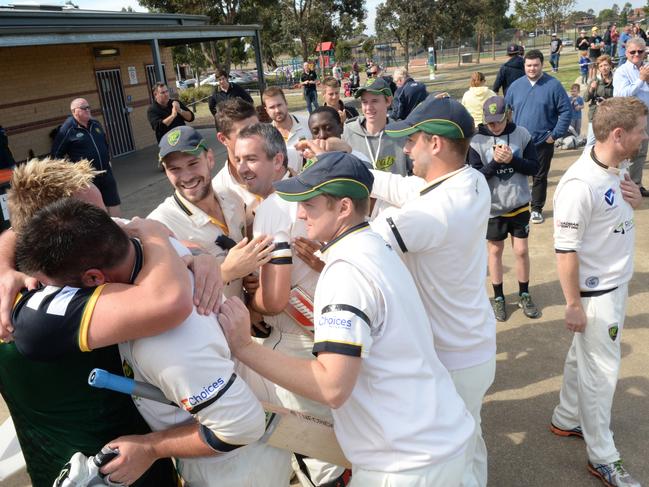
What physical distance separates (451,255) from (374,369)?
0.90 metres

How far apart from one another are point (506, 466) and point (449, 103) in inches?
92.7

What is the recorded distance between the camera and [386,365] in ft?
6.30

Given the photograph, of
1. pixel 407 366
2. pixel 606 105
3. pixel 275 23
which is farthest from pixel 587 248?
pixel 275 23

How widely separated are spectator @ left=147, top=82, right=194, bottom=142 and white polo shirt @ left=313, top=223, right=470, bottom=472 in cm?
948

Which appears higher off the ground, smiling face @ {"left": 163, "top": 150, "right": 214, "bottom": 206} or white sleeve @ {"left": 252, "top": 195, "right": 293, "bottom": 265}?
smiling face @ {"left": 163, "top": 150, "right": 214, "bottom": 206}

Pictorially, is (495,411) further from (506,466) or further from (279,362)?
(279,362)

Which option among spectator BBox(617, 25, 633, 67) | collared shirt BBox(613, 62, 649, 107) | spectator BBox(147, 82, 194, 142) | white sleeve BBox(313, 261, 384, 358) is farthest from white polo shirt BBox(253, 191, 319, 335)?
spectator BBox(617, 25, 633, 67)

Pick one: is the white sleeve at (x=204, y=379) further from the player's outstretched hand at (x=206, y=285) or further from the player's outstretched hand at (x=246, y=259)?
the player's outstretched hand at (x=246, y=259)

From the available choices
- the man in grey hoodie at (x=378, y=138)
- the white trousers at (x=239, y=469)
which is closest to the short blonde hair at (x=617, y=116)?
the man in grey hoodie at (x=378, y=138)

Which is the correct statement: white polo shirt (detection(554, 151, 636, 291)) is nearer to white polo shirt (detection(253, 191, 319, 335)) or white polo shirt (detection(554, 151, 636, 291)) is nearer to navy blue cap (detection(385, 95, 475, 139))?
navy blue cap (detection(385, 95, 475, 139))

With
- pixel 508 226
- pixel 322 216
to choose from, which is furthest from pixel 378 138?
pixel 322 216

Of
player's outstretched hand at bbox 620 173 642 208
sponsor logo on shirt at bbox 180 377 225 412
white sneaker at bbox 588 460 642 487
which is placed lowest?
white sneaker at bbox 588 460 642 487

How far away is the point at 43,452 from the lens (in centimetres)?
195

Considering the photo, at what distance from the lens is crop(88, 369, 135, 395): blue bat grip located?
5.31 ft
